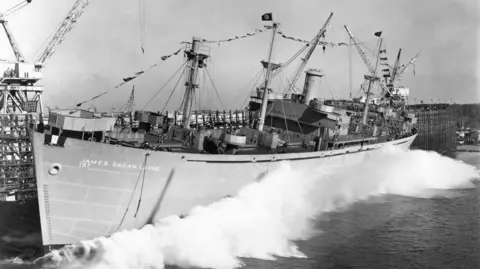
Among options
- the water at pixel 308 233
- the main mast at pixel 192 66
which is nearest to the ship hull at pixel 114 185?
the water at pixel 308 233

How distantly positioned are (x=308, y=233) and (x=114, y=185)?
13310mm

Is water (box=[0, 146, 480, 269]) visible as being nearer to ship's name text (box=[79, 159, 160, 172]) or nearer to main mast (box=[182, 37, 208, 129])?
ship's name text (box=[79, 159, 160, 172])

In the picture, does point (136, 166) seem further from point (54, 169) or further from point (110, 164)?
point (54, 169)

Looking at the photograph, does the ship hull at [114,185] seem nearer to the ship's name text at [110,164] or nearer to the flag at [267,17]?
the ship's name text at [110,164]

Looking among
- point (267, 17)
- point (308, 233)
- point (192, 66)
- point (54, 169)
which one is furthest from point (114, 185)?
point (267, 17)

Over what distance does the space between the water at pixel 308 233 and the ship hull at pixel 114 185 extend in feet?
2.94

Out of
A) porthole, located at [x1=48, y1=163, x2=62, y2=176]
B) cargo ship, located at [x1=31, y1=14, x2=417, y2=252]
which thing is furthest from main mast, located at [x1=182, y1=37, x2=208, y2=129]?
porthole, located at [x1=48, y1=163, x2=62, y2=176]

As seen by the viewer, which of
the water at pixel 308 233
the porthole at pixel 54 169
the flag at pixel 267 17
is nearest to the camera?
the porthole at pixel 54 169

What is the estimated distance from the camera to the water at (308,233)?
25.3 m

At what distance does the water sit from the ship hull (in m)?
0.90

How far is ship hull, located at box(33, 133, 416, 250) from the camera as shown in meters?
25.0

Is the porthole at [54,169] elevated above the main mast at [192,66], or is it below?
below

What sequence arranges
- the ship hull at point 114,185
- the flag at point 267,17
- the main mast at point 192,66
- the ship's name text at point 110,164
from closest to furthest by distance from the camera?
the ship hull at point 114,185
the ship's name text at point 110,164
the main mast at point 192,66
the flag at point 267,17

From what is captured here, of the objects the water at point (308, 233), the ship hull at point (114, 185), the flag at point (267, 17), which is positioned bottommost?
the water at point (308, 233)
